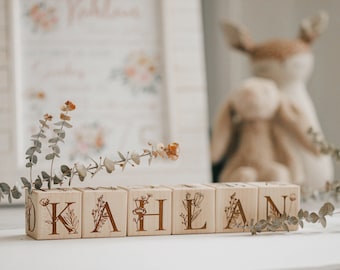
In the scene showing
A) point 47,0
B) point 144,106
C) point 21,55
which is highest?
point 47,0

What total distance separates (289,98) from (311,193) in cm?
47

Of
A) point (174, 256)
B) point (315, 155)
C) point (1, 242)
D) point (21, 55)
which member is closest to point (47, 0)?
point (21, 55)

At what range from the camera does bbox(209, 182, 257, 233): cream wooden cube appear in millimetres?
947

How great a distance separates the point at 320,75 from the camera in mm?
2076

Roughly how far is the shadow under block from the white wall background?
46.5 inches

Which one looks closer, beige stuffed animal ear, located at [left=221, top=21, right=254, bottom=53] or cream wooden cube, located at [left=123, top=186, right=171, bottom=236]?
cream wooden cube, located at [left=123, top=186, right=171, bottom=236]

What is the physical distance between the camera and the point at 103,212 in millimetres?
901

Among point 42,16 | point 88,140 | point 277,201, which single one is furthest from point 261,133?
point 277,201

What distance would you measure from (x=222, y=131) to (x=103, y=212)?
2.83ft

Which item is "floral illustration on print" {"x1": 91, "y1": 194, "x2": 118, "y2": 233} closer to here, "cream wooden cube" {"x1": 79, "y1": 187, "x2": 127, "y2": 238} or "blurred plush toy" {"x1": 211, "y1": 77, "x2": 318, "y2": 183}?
"cream wooden cube" {"x1": 79, "y1": 187, "x2": 127, "y2": 238}

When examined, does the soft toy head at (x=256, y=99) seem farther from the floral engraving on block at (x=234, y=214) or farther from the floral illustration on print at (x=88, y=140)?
the floral engraving on block at (x=234, y=214)

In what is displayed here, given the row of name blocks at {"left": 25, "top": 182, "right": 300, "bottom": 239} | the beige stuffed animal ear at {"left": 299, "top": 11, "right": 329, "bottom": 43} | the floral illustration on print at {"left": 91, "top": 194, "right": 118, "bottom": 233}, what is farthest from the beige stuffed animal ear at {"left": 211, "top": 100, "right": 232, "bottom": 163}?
the floral illustration on print at {"left": 91, "top": 194, "right": 118, "bottom": 233}

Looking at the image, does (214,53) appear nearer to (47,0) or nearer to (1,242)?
(47,0)

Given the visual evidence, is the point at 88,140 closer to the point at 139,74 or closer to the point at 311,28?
the point at 139,74
